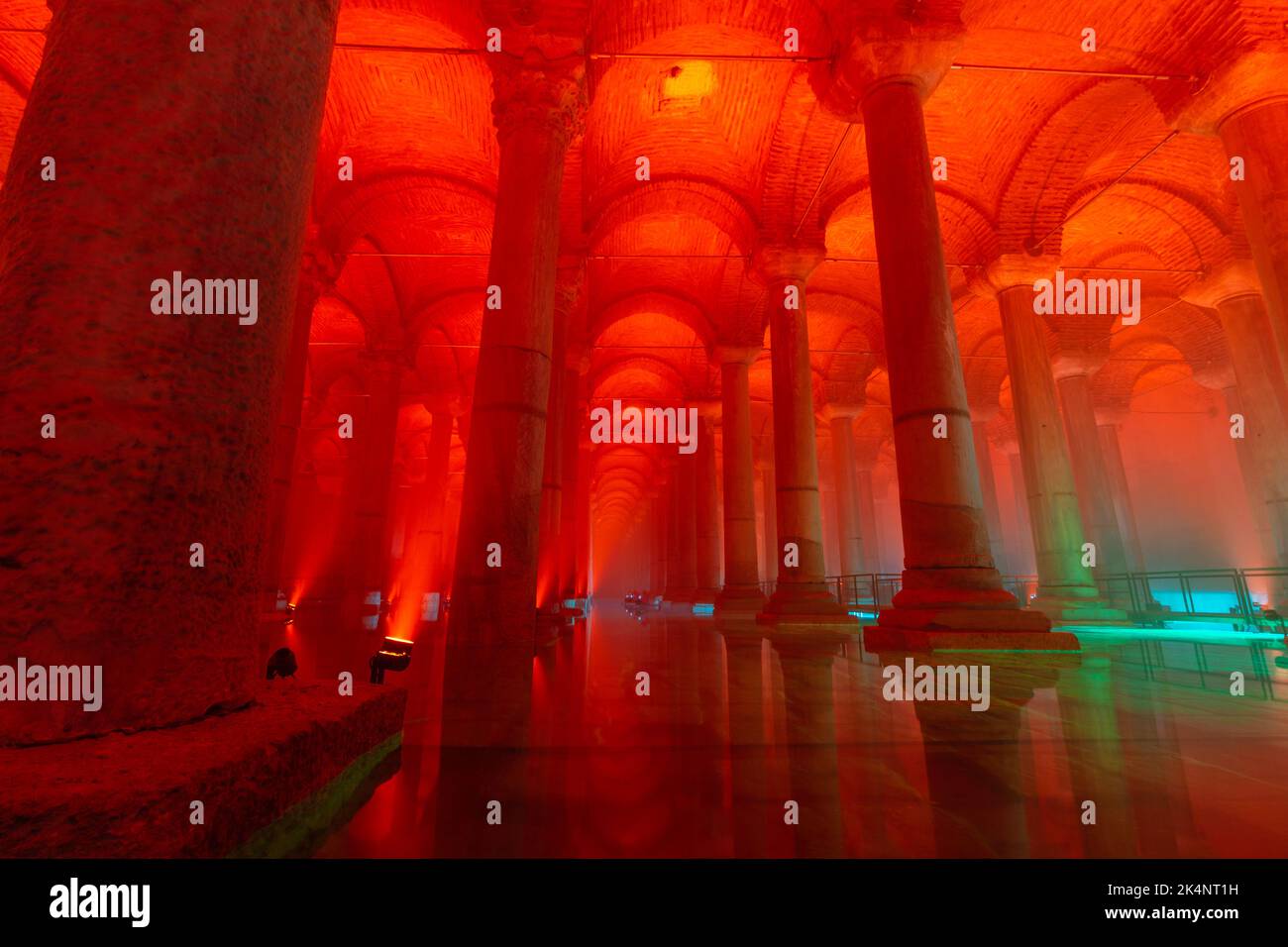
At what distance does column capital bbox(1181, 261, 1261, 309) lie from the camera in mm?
11047

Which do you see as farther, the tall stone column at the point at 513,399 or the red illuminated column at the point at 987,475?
the red illuminated column at the point at 987,475

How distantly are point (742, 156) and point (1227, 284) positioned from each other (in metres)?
9.42

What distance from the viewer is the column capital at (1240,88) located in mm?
6734

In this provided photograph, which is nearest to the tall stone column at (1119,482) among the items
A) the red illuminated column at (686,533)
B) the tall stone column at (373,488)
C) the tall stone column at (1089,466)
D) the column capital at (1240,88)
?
the tall stone column at (1089,466)

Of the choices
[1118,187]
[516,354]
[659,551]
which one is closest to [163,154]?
[516,354]

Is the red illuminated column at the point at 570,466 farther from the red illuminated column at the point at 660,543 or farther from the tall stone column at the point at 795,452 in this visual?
the red illuminated column at the point at 660,543

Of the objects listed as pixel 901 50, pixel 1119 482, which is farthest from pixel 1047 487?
pixel 1119 482

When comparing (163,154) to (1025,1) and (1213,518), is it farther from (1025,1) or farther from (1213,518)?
(1213,518)

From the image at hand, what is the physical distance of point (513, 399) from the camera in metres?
5.51

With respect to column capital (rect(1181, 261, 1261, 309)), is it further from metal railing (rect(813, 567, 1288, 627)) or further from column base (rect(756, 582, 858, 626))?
column base (rect(756, 582, 858, 626))

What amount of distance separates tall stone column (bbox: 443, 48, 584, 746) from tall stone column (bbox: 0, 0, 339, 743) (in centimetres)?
267

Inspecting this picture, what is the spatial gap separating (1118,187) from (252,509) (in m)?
15.9

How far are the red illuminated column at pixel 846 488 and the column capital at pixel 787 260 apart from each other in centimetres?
872

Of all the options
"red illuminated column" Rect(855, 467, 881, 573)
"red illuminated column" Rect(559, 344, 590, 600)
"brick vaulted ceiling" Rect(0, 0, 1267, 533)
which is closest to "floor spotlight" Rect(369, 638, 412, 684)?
"brick vaulted ceiling" Rect(0, 0, 1267, 533)
